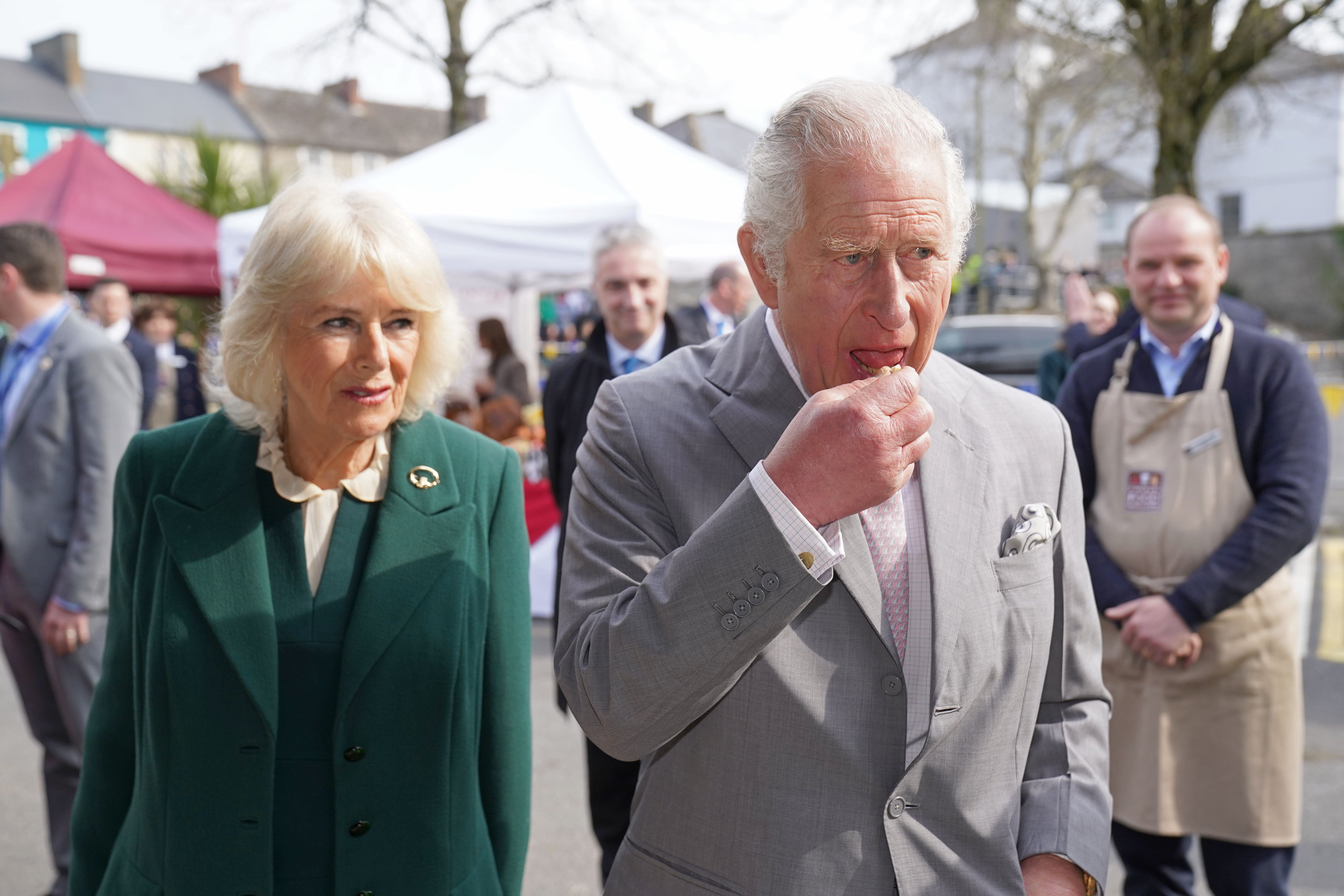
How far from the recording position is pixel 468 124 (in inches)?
472

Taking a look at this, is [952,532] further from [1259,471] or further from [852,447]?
[1259,471]

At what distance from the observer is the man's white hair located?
131cm

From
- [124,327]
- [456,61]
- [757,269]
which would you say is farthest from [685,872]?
[456,61]

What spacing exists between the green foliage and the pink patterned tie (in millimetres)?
24536

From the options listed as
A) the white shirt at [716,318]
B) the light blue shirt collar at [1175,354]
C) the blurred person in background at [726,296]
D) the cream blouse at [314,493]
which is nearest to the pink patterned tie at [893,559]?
the cream blouse at [314,493]

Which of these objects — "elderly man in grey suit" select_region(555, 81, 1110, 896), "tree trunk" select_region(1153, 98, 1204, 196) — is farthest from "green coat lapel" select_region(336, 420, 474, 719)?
"tree trunk" select_region(1153, 98, 1204, 196)

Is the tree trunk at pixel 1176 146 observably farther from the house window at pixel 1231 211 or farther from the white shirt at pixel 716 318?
the house window at pixel 1231 211

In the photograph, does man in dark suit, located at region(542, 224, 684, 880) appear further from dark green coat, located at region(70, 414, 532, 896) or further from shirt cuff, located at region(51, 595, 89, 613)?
dark green coat, located at region(70, 414, 532, 896)

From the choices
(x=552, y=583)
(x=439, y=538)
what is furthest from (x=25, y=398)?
(x=552, y=583)

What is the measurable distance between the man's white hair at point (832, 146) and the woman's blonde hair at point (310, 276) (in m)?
0.85

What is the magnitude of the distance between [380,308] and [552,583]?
436 centimetres

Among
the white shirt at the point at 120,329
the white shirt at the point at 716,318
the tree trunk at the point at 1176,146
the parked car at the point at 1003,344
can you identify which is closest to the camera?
the white shirt at the point at 716,318

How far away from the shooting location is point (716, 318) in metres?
6.79

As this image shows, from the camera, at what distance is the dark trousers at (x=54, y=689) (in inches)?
140
